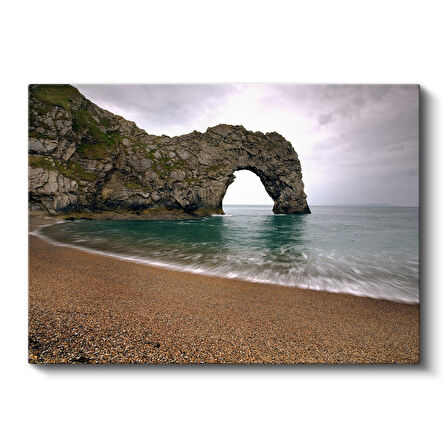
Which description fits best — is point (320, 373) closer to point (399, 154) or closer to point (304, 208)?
point (399, 154)

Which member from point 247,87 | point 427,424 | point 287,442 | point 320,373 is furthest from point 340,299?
point 247,87

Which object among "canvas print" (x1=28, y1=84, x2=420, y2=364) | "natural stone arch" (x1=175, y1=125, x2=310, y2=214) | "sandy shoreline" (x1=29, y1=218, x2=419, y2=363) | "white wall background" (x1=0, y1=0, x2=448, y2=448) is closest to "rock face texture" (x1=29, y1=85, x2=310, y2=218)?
"natural stone arch" (x1=175, y1=125, x2=310, y2=214)

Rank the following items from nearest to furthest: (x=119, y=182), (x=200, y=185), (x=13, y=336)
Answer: (x=13, y=336) → (x=119, y=182) → (x=200, y=185)

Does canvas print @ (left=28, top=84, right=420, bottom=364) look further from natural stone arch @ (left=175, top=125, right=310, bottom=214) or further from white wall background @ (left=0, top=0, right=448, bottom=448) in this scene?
natural stone arch @ (left=175, top=125, right=310, bottom=214)

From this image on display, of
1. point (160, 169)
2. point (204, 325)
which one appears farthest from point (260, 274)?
point (160, 169)

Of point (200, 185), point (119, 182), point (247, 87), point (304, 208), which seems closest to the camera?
point (247, 87)
